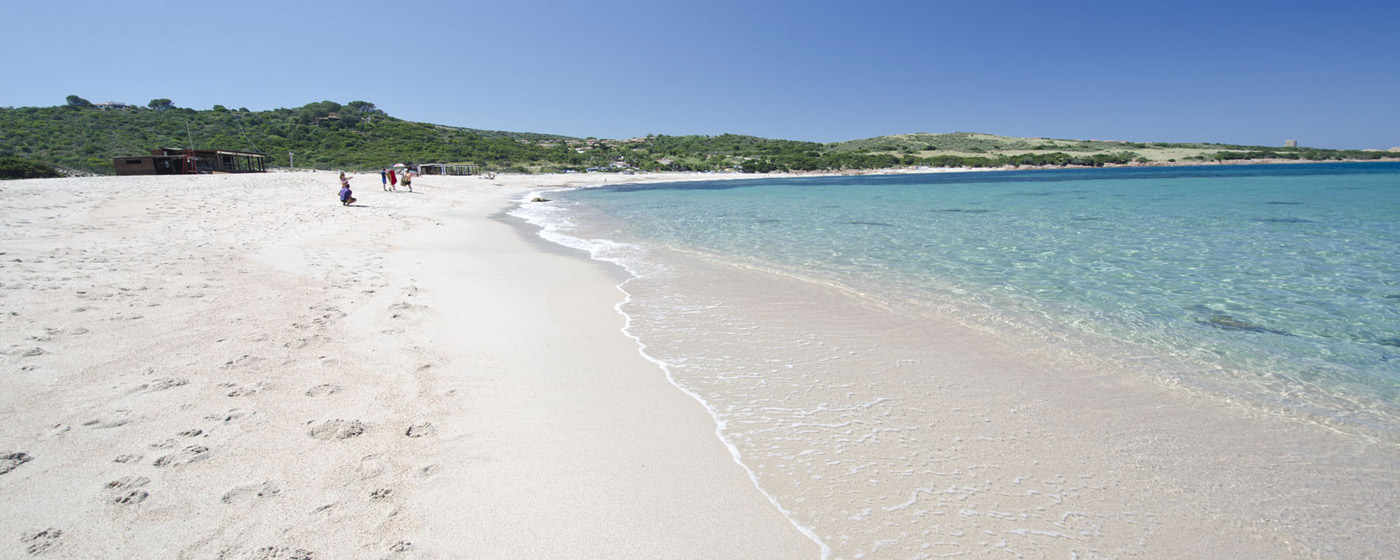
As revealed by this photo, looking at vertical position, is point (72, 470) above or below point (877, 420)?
above

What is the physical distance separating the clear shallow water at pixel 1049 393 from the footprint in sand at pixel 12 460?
11.5 ft

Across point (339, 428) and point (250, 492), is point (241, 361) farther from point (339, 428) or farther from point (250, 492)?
point (250, 492)

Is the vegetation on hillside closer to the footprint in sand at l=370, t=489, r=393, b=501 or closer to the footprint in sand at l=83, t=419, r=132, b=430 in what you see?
the footprint in sand at l=83, t=419, r=132, b=430

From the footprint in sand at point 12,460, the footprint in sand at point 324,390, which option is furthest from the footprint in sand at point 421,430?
the footprint in sand at point 12,460

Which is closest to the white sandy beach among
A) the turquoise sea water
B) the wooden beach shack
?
the turquoise sea water

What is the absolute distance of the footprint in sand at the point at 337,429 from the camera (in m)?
3.09

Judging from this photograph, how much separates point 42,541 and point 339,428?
116 centimetres

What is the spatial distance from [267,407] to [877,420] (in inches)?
152

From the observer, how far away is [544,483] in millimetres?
2766

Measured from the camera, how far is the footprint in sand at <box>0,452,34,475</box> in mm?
2584

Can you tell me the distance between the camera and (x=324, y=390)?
12.1 ft

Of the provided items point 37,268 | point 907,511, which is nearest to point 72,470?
point 907,511

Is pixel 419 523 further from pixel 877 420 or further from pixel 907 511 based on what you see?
pixel 877 420

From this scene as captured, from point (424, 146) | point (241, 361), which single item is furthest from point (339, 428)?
point (424, 146)
